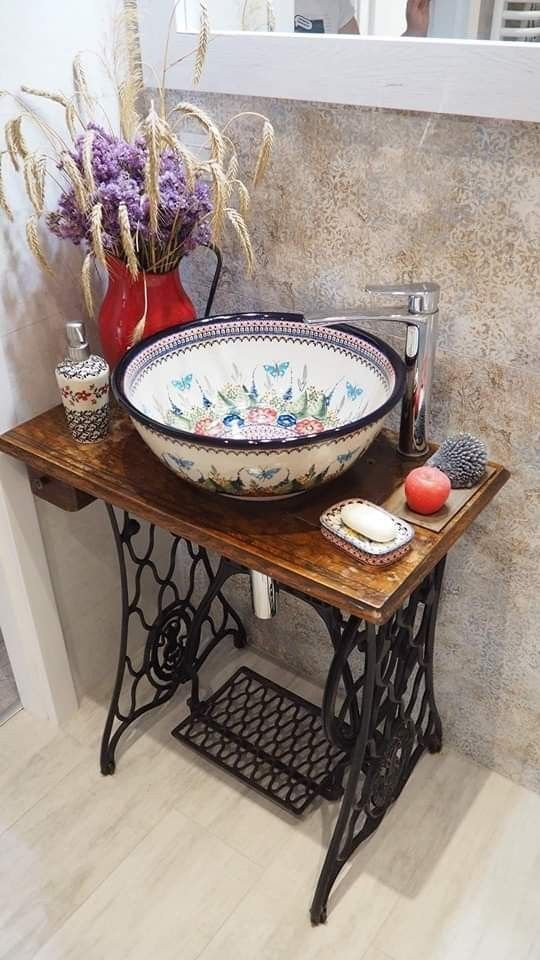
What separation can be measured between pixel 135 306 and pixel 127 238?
21 cm

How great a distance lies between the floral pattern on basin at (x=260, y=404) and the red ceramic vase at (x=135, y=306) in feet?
0.39

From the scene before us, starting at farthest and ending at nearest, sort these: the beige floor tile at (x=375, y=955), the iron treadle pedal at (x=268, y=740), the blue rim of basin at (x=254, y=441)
A: the iron treadle pedal at (x=268, y=740) < the beige floor tile at (x=375, y=955) < the blue rim of basin at (x=254, y=441)

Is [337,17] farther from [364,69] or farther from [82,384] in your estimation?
[82,384]

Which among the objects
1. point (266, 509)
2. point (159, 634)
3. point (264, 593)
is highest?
point (266, 509)

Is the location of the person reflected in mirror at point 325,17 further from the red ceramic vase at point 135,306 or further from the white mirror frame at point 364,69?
the red ceramic vase at point 135,306

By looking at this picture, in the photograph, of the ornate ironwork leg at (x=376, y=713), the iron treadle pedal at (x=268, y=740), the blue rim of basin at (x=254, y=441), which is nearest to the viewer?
the blue rim of basin at (x=254, y=441)

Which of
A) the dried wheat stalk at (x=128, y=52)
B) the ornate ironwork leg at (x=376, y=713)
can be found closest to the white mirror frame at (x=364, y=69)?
the dried wheat stalk at (x=128, y=52)

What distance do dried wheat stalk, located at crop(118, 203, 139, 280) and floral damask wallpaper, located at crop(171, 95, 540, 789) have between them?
0.30 metres

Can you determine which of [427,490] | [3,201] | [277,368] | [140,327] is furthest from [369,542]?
[3,201]

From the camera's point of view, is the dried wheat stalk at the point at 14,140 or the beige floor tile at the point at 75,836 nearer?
the dried wheat stalk at the point at 14,140

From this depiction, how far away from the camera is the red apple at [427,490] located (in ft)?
4.11

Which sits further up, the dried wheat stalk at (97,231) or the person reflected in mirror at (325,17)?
the person reflected in mirror at (325,17)

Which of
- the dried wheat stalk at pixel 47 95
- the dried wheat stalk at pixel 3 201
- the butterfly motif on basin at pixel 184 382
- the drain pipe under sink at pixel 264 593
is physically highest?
the dried wheat stalk at pixel 47 95

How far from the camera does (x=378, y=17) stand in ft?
4.34
